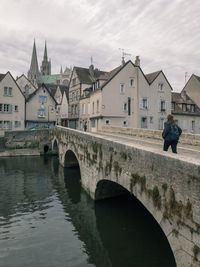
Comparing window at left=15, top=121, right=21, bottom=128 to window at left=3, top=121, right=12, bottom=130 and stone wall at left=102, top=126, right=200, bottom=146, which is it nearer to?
window at left=3, top=121, right=12, bottom=130

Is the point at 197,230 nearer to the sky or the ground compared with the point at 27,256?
nearer to the sky

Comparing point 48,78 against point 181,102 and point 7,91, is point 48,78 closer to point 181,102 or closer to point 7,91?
point 7,91

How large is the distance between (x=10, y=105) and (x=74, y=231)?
117 ft

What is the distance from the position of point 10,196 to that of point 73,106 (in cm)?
3517

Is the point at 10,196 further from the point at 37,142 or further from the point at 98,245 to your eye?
the point at 37,142

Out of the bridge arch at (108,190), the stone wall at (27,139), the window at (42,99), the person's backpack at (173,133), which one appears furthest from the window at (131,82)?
the person's backpack at (173,133)

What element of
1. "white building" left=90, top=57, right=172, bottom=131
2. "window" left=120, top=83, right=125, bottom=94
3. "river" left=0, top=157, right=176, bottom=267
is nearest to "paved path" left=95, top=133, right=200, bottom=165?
"river" left=0, top=157, right=176, bottom=267

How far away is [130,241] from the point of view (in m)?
12.2

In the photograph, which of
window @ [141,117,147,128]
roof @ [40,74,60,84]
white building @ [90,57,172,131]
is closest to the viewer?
white building @ [90,57,172,131]

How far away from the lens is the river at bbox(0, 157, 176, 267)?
1083 centimetres

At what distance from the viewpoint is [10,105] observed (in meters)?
45.5

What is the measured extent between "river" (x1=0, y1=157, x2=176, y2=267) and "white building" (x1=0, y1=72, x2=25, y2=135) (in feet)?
82.0

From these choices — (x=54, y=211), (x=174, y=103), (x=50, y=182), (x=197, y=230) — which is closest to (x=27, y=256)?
(x=54, y=211)

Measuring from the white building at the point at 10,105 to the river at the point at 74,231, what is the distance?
24981 millimetres
